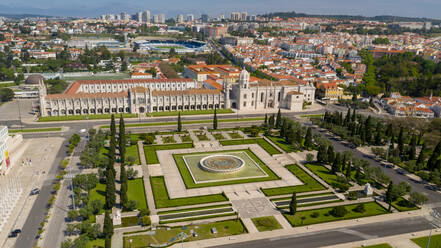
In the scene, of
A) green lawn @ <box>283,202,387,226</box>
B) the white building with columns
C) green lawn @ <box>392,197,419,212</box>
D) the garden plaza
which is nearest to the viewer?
green lawn @ <box>283,202,387,226</box>

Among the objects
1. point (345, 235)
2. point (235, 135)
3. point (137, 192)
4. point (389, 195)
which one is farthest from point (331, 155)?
point (137, 192)

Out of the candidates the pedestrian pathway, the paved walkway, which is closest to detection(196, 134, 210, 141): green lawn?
the paved walkway

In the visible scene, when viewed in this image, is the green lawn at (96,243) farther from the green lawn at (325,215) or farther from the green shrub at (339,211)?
the green shrub at (339,211)

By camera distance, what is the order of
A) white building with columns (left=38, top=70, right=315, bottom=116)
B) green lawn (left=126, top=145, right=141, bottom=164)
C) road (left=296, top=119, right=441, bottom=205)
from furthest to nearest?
white building with columns (left=38, top=70, right=315, bottom=116)
green lawn (left=126, top=145, right=141, bottom=164)
road (left=296, top=119, right=441, bottom=205)

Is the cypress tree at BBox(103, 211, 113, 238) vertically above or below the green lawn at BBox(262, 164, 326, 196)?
above

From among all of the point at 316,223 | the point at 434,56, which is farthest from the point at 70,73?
the point at 434,56

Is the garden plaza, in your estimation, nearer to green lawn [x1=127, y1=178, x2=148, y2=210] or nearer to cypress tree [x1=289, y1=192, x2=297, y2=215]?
green lawn [x1=127, y1=178, x2=148, y2=210]

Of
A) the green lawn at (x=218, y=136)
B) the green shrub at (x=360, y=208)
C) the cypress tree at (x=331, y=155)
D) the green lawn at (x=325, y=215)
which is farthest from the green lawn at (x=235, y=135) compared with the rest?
the green shrub at (x=360, y=208)
